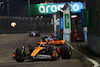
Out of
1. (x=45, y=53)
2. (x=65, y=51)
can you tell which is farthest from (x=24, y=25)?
(x=65, y=51)

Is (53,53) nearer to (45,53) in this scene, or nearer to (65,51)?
(45,53)

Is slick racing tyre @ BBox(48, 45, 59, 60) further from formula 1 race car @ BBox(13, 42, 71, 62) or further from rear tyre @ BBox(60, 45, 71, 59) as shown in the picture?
rear tyre @ BBox(60, 45, 71, 59)

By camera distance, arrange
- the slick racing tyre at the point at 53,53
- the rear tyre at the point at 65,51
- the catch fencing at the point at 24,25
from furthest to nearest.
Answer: the catch fencing at the point at 24,25 < the rear tyre at the point at 65,51 < the slick racing tyre at the point at 53,53

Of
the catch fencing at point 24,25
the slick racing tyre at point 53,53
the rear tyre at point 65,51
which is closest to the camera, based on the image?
the slick racing tyre at point 53,53

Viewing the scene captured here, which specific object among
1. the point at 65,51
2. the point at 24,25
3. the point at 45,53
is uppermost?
the point at 24,25

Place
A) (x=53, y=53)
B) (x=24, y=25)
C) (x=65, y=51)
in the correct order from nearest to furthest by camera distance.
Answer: (x=53, y=53)
(x=65, y=51)
(x=24, y=25)

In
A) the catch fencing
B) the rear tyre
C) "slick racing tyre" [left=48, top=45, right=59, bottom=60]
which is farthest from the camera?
the catch fencing

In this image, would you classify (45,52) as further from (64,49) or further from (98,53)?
(98,53)

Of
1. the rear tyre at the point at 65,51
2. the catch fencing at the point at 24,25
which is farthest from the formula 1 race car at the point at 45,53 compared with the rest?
the catch fencing at the point at 24,25

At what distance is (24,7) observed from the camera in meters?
72.1

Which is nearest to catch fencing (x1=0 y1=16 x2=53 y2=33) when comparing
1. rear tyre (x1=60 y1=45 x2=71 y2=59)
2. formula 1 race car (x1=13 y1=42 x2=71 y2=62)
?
formula 1 race car (x1=13 y1=42 x2=71 y2=62)

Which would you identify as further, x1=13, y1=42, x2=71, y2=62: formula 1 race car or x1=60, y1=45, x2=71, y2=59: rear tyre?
x1=60, y1=45, x2=71, y2=59: rear tyre

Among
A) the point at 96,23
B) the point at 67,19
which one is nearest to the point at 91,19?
the point at 96,23

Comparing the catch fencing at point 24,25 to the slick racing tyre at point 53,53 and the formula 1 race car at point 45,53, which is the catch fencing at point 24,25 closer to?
the formula 1 race car at point 45,53
